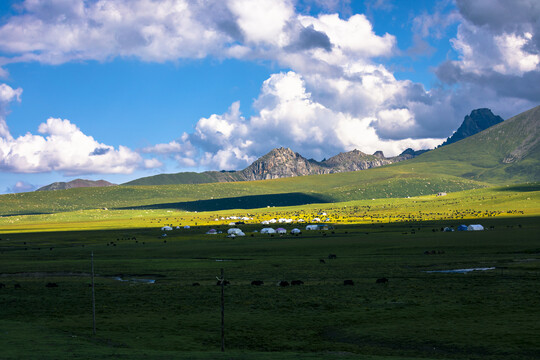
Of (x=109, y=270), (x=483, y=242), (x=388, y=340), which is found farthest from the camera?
(x=483, y=242)

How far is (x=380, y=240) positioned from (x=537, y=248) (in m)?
31.7

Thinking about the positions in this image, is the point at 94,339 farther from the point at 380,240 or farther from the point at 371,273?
the point at 380,240

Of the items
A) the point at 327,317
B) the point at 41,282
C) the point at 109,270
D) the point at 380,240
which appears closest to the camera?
the point at 327,317

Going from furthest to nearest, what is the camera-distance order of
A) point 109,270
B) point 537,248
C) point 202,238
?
point 202,238, point 537,248, point 109,270

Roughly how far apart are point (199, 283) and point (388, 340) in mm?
29002

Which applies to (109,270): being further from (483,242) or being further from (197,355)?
(483,242)

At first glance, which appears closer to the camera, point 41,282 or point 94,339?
point 94,339

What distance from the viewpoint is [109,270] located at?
73.1 m

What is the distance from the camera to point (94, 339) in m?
33.8

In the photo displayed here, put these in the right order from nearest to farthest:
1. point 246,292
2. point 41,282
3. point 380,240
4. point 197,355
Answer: point 197,355 < point 246,292 < point 41,282 < point 380,240

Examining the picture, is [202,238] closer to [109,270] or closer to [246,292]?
[109,270]

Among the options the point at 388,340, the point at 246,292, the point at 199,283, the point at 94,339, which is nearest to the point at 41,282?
the point at 199,283

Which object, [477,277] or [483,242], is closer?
[477,277]

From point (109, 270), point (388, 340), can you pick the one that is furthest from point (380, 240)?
point (388, 340)
